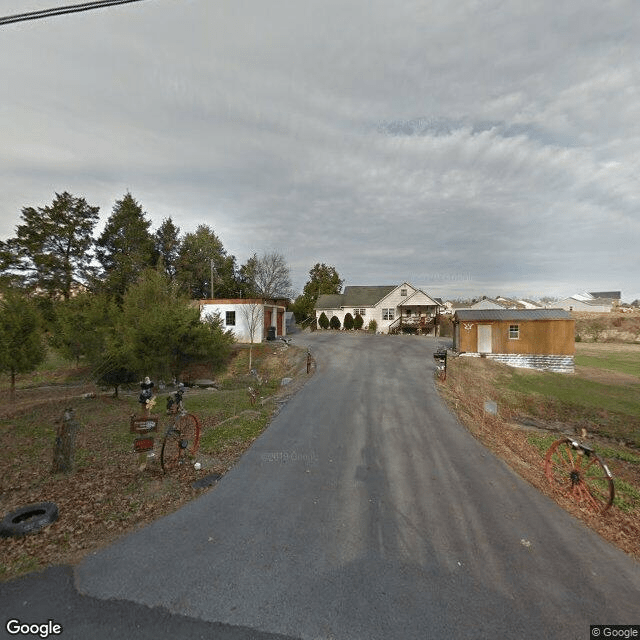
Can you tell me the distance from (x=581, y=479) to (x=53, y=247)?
4482 centimetres

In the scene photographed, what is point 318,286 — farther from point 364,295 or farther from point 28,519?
point 28,519

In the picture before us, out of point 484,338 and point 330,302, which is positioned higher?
point 330,302

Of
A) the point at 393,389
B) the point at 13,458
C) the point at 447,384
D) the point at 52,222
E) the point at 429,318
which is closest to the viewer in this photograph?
the point at 13,458

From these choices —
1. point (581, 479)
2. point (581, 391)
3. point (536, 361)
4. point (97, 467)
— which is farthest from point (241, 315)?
point (581, 479)

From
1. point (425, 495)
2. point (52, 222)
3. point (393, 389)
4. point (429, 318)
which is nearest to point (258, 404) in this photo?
point (393, 389)

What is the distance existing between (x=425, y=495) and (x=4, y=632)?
6244 mm

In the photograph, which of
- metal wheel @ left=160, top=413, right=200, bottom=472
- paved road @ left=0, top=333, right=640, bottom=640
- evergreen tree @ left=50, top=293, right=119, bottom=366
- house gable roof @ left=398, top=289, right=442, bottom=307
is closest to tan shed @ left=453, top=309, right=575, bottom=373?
house gable roof @ left=398, top=289, right=442, bottom=307

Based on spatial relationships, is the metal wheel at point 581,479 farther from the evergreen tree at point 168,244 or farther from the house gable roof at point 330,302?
the evergreen tree at point 168,244

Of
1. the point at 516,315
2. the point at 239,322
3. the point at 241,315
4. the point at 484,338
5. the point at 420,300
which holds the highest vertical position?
the point at 420,300

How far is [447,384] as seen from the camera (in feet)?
53.8

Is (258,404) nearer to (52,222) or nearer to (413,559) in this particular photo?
(413,559)

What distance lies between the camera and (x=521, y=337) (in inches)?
975

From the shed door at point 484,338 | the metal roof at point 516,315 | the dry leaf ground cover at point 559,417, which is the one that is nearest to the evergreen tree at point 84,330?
the dry leaf ground cover at point 559,417

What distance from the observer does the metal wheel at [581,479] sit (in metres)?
6.44
